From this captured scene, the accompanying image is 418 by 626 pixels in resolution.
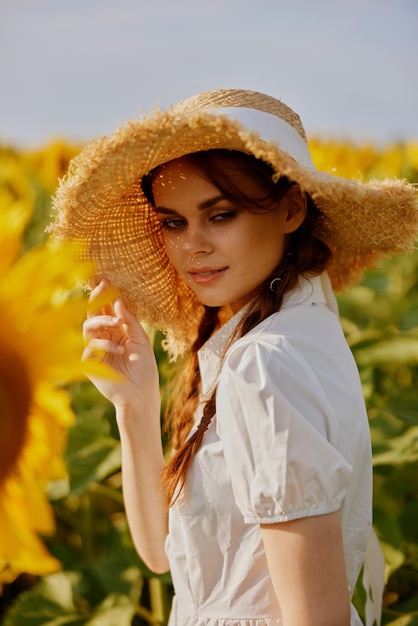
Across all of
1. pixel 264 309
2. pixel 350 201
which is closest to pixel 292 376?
pixel 264 309

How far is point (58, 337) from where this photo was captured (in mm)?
631

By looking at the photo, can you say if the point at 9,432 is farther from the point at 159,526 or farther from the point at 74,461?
the point at 74,461

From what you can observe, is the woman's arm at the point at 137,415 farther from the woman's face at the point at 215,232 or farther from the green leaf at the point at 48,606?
the green leaf at the point at 48,606

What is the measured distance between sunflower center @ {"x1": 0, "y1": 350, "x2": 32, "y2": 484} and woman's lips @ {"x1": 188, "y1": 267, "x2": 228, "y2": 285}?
686 millimetres

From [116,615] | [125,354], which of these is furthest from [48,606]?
[125,354]

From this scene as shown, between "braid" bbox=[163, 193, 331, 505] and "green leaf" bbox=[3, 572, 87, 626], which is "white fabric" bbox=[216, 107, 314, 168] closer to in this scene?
"braid" bbox=[163, 193, 331, 505]

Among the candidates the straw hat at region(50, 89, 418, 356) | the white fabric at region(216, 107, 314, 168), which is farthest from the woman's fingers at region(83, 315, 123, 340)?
the white fabric at region(216, 107, 314, 168)

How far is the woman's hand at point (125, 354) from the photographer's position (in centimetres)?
141

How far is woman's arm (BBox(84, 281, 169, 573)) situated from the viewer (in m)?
1.44

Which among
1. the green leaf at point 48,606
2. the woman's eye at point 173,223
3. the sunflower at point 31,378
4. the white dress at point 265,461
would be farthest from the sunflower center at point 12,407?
the green leaf at point 48,606

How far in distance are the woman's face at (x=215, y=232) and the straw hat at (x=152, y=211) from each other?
0.19 ft

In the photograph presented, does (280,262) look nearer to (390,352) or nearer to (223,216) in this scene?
(223,216)

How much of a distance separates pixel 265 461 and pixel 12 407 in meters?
0.52

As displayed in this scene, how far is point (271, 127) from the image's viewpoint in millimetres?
1289
